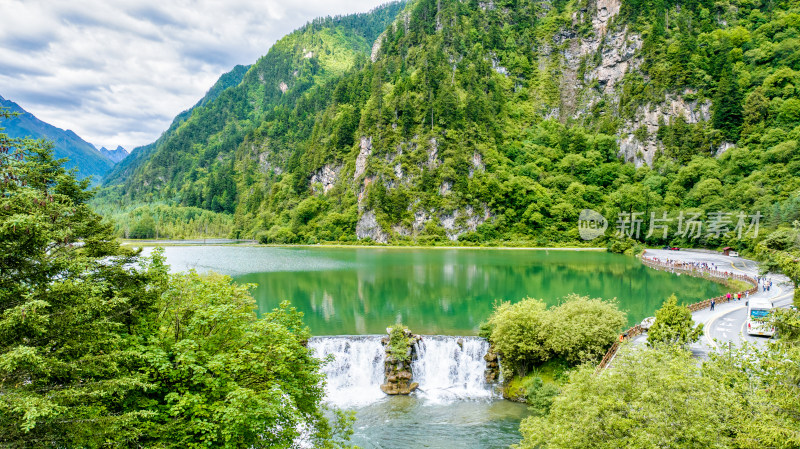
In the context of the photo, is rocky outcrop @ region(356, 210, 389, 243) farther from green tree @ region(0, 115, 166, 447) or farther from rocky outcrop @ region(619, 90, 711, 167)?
green tree @ region(0, 115, 166, 447)

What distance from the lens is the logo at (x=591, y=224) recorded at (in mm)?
121938

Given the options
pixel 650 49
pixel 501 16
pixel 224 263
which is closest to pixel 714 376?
pixel 224 263

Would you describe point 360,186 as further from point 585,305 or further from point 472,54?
point 585,305

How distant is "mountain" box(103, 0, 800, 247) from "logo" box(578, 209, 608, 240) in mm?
2253

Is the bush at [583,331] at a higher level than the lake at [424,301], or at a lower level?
higher

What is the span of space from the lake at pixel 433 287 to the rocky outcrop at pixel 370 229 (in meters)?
49.0

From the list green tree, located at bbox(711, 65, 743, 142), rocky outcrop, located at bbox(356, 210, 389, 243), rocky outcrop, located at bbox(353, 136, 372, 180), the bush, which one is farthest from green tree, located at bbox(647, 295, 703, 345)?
green tree, located at bbox(711, 65, 743, 142)

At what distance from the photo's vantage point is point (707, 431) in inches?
458

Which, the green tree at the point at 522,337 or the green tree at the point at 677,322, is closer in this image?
the green tree at the point at 677,322

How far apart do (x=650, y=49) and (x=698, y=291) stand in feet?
425

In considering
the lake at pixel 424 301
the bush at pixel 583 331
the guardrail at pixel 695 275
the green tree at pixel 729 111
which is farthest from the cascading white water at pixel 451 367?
the green tree at pixel 729 111

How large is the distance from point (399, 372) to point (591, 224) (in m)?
110

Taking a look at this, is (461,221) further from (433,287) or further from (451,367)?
(451,367)

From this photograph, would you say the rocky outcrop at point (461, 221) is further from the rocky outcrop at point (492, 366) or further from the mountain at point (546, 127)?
the rocky outcrop at point (492, 366)
